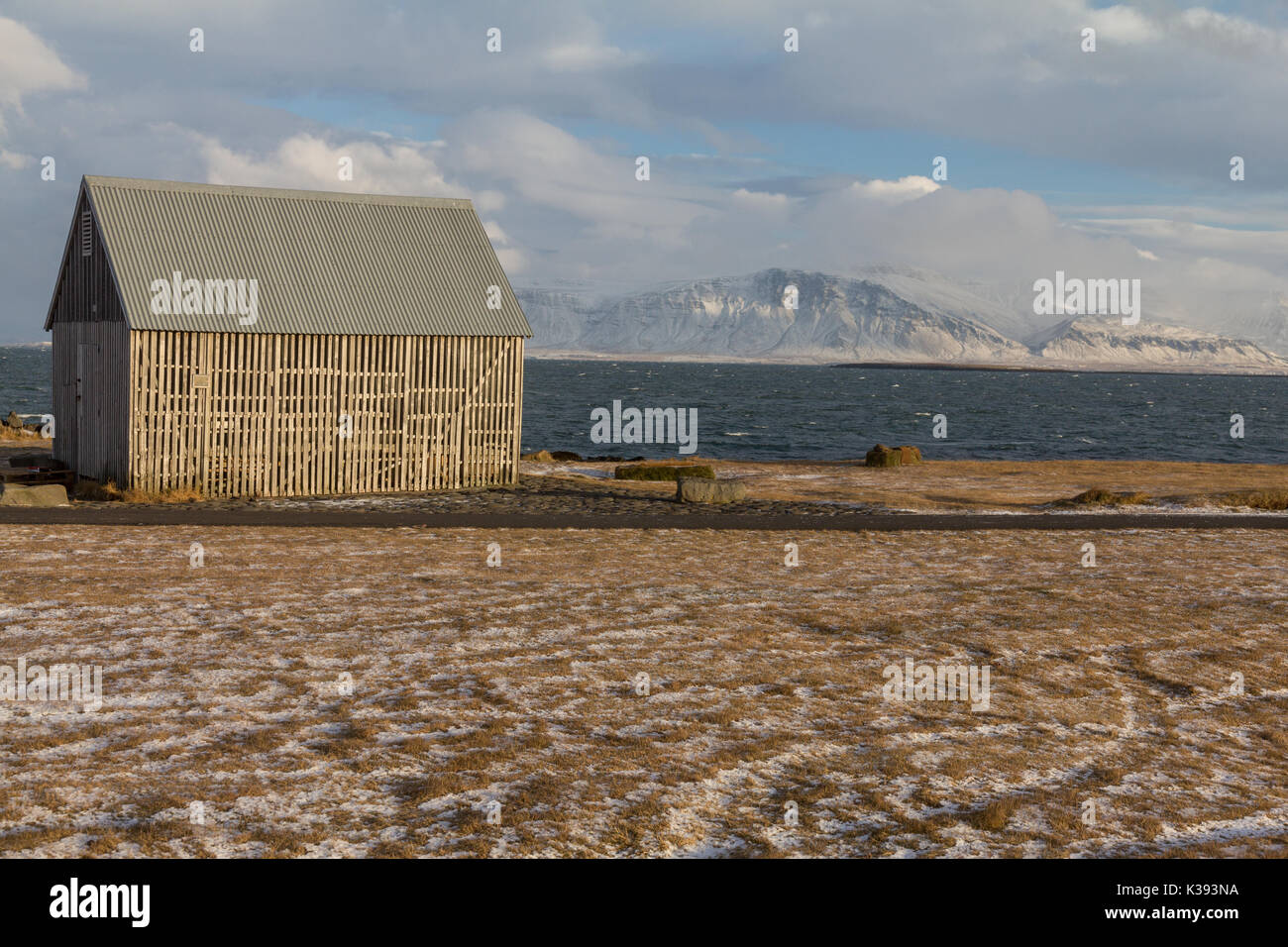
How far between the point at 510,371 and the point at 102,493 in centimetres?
916

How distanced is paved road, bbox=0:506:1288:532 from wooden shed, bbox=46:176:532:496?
109 inches

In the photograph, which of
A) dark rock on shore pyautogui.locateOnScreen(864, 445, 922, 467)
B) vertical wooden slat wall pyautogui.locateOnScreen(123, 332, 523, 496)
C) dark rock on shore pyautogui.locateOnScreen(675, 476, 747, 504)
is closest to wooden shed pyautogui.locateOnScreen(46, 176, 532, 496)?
vertical wooden slat wall pyautogui.locateOnScreen(123, 332, 523, 496)

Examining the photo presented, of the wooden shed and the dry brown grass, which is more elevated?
the wooden shed

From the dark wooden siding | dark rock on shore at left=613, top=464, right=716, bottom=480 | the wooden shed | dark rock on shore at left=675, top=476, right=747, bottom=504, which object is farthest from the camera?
dark rock on shore at left=613, top=464, right=716, bottom=480

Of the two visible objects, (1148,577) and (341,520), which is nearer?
(1148,577)

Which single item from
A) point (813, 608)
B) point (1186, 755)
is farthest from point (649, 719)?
point (813, 608)

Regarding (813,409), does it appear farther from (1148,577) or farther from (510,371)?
(1148,577)

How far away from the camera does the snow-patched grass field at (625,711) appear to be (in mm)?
7527

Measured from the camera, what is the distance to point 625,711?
33.0ft

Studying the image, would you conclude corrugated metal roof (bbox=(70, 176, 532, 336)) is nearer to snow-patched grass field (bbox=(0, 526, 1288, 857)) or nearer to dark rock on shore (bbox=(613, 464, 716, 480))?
dark rock on shore (bbox=(613, 464, 716, 480))

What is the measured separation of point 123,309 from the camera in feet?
81.6

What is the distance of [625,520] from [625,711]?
517 inches

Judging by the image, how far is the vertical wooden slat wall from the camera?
25.1 meters

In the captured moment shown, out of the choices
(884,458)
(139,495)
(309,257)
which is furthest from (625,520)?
(884,458)
